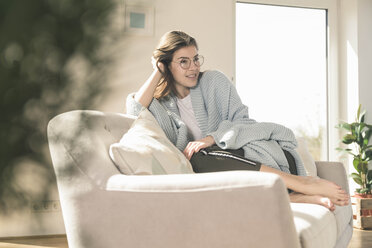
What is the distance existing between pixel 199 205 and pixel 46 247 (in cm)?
203

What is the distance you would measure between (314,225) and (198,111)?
1.19 meters

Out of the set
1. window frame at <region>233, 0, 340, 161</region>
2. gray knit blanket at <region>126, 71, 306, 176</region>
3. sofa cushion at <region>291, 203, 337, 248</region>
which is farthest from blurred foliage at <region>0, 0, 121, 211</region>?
window frame at <region>233, 0, 340, 161</region>

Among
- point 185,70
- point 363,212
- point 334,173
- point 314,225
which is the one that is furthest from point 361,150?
point 314,225

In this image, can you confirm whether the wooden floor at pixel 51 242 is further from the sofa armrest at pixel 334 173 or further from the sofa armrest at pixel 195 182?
the sofa armrest at pixel 195 182

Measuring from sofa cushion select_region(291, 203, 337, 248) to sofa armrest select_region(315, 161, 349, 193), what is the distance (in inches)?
25.1

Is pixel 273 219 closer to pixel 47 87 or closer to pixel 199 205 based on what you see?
pixel 199 205

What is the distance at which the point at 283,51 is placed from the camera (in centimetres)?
431

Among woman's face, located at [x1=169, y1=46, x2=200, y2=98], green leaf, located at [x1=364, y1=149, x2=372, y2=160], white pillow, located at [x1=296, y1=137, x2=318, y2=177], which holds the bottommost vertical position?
green leaf, located at [x1=364, y1=149, x2=372, y2=160]

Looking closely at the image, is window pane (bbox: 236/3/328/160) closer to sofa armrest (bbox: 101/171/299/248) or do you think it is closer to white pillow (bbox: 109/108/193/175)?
white pillow (bbox: 109/108/193/175)

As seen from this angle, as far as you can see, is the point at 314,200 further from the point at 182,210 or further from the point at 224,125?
the point at 182,210

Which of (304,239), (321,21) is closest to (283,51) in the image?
(321,21)

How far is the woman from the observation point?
2.09 m

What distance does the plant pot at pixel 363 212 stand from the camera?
3531mm

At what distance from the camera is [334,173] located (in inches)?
94.0
